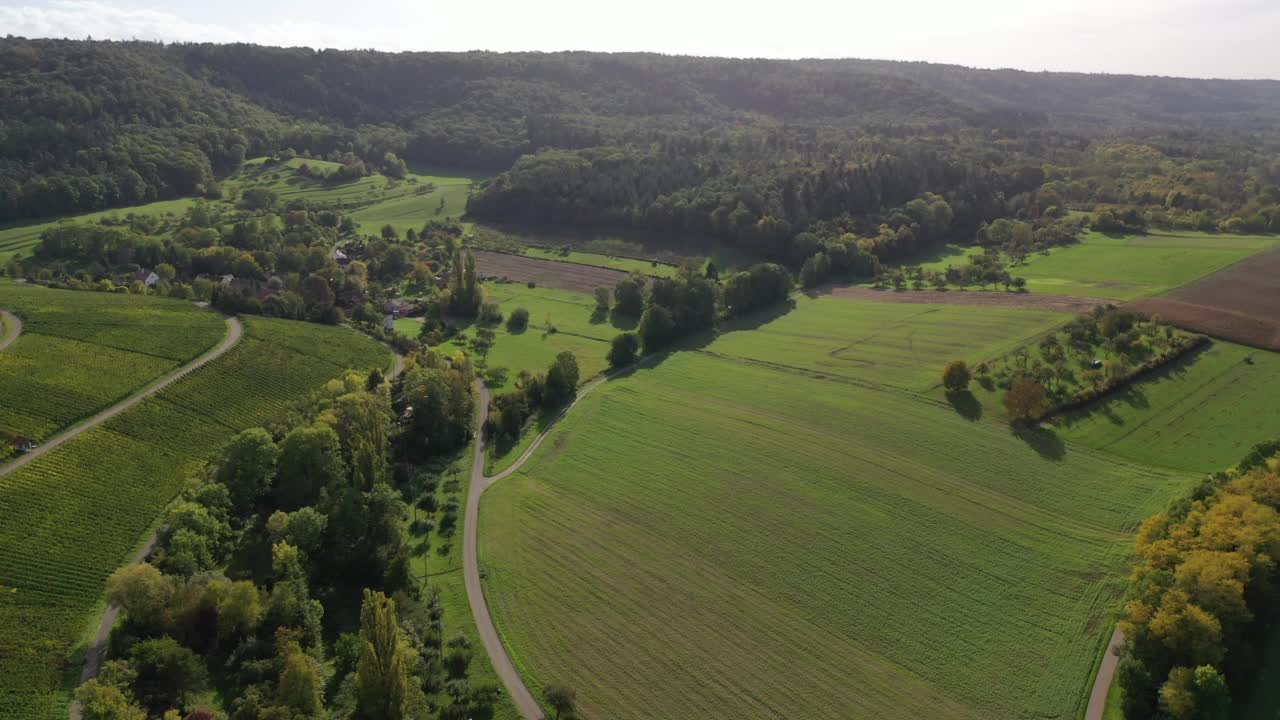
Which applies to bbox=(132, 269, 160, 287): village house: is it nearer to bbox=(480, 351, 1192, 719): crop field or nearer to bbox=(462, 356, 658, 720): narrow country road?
bbox=(462, 356, 658, 720): narrow country road

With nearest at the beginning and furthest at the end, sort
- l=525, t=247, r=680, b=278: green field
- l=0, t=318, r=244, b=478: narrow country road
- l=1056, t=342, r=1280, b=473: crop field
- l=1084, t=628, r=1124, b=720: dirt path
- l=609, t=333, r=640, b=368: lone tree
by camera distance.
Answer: l=1084, t=628, r=1124, b=720: dirt path
l=0, t=318, r=244, b=478: narrow country road
l=1056, t=342, r=1280, b=473: crop field
l=609, t=333, r=640, b=368: lone tree
l=525, t=247, r=680, b=278: green field

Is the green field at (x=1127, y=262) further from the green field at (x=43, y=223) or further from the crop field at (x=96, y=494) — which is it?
the green field at (x=43, y=223)

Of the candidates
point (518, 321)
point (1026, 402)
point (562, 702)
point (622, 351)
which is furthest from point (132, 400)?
point (1026, 402)

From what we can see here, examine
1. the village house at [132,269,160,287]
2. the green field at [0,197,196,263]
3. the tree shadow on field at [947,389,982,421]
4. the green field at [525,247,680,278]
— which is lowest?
the tree shadow on field at [947,389,982,421]

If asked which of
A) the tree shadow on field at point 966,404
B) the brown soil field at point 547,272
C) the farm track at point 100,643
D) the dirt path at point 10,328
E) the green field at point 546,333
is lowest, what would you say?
the farm track at point 100,643

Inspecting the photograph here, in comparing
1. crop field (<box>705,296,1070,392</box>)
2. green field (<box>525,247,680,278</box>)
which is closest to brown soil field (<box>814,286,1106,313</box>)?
crop field (<box>705,296,1070,392</box>)

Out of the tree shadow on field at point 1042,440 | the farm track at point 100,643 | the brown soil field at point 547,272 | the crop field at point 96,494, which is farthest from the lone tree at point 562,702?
the brown soil field at point 547,272
